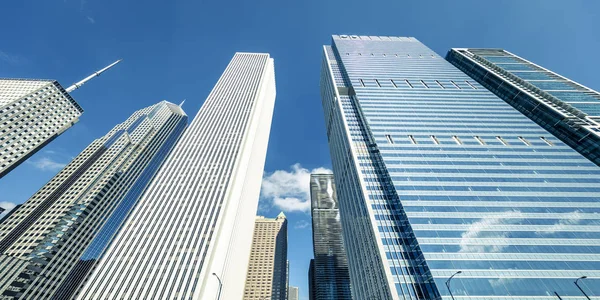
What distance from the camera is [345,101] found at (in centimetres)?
11675

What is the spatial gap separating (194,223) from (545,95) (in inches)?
5210

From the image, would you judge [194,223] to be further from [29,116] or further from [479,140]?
[479,140]

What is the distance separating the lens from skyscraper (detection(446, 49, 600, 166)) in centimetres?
8038

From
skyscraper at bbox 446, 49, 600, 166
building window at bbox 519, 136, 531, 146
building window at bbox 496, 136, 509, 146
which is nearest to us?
building window at bbox 496, 136, 509, 146

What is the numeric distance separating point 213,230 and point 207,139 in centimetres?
5108

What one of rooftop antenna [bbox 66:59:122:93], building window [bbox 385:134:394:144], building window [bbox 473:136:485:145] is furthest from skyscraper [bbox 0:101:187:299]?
building window [bbox 473:136:485:145]

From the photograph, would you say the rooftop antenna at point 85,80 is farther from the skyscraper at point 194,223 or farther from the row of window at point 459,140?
the row of window at point 459,140

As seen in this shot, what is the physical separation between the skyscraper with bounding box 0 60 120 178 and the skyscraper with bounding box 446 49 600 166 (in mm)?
188095

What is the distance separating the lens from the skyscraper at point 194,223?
2478 inches

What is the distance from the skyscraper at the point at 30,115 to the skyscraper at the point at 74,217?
38521 millimetres

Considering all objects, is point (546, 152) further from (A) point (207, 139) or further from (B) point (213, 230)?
(A) point (207, 139)

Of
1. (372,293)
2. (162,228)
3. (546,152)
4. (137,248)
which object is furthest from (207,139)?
(546,152)

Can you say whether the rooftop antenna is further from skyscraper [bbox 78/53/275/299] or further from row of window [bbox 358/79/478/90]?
row of window [bbox 358/79/478/90]

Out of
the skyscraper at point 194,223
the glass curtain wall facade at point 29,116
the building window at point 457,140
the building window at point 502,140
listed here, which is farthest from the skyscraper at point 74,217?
the building window at point 502,140
